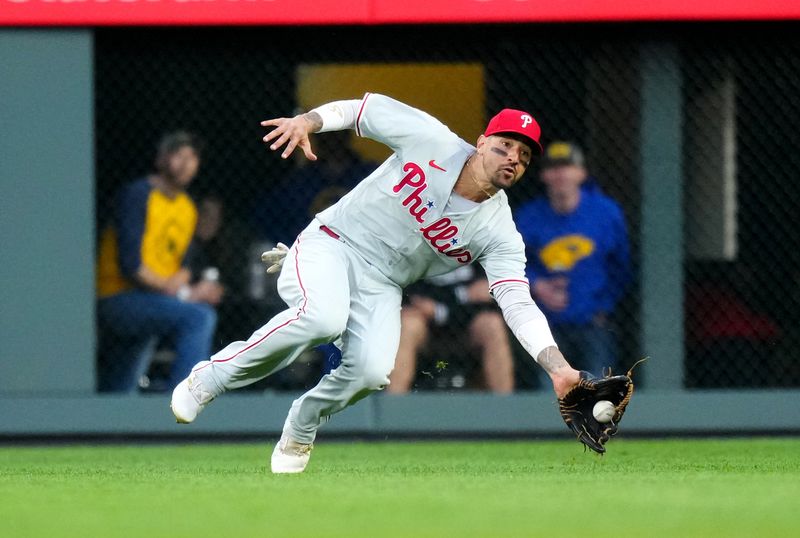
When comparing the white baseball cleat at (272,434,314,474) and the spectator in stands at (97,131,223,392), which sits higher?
the spectator in stands at (97,131,223,392)

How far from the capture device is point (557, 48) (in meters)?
9.55

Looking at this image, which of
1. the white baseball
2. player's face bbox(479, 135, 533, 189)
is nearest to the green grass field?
the white baseball

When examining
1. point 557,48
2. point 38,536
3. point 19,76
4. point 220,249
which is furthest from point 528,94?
point 38,536

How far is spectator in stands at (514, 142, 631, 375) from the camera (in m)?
9.25

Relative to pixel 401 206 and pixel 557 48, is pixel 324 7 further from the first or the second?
pixel 401 206

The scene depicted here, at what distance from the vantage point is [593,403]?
588 centimetres

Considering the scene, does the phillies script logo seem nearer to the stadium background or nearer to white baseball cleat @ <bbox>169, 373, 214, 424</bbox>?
white baseball cleat @ <bbox>169, 373, 214, 424</bbox>

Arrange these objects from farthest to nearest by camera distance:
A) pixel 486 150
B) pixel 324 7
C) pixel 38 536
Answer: pixel 324 7 < pixel 486 150 < pixel 38 536

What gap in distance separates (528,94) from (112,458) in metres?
3.52

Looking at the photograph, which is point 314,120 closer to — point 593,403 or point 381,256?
point 381,256

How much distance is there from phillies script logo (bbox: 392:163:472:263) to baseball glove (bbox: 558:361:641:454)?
0.83 m

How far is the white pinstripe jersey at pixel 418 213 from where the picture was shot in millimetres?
6219

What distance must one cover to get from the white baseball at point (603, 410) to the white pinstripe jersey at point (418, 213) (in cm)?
65

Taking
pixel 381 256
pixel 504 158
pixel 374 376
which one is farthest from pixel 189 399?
pixel 504 158
